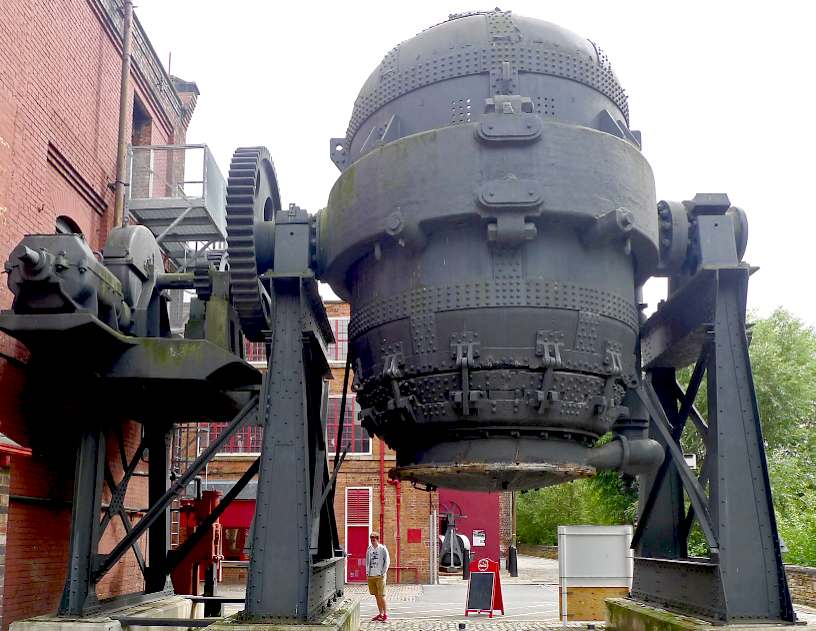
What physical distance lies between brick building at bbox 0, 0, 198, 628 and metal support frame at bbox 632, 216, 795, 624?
6197 millimetres

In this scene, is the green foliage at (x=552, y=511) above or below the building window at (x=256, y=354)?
below

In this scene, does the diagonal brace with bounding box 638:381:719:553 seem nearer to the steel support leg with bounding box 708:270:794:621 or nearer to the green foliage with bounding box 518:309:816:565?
the steel support leg with bounding box 708:270:794:621

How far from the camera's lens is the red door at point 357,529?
26562 millimetres

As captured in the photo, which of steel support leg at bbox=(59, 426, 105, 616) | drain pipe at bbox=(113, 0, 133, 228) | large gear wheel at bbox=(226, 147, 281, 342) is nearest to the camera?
large gear wheel at bbox=(226, 147, 281, 342)

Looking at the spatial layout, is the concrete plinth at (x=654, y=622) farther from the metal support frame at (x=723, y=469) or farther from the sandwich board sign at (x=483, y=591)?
the sandwich board sign at (x=483, y=591)

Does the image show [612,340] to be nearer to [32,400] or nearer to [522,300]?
[522,300]

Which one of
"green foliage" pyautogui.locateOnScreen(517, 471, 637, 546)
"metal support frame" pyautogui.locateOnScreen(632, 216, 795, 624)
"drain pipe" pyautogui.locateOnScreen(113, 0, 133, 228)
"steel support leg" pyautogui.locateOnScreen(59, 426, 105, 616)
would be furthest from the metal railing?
"green foliage" pyautogui.locateOnScreen(517, 471, 637, 546)

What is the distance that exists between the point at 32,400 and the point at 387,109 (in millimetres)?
5297

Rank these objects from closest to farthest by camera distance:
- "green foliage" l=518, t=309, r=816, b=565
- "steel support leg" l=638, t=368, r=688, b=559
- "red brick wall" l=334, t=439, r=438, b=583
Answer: "steel support leg" l=638, t=368, r=688, b=559
"green foliage" l=518, t=309, r=816, b=565
"red brick wall" l=334, t=439, r=438, b=583

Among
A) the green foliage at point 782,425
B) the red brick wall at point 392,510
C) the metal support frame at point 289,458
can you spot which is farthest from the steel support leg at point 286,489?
the red brick wall at point 392,510

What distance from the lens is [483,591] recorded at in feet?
51.0

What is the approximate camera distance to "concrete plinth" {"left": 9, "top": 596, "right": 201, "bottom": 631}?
28.4 feet

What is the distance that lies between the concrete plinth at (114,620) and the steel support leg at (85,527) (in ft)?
0.64

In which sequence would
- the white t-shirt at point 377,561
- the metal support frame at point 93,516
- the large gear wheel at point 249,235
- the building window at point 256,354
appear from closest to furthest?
the large gear wheel at point 249,235
the metal support frame at point 93,516
the white t-shirt at point 377,561
the building window at point 256,354
